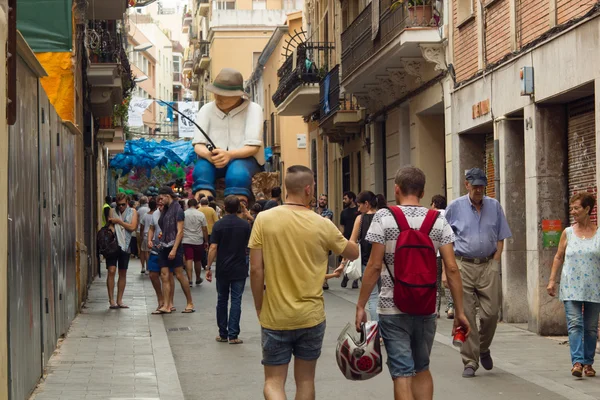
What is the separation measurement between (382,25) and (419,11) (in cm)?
178

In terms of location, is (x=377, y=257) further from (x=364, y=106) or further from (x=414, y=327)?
(x=364, y=106)

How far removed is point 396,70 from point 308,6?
15.8m

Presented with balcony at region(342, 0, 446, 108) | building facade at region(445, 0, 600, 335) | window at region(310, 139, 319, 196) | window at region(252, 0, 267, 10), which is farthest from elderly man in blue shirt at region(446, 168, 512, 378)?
window at region(252, 0, 267, 10)

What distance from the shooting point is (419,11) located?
67.2 feet

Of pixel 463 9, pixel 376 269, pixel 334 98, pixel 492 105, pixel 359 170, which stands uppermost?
pixel 463 9

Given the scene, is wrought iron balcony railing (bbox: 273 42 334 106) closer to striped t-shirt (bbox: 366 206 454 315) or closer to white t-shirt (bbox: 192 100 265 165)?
white t-shirt (bbox: 192 100 265 165)

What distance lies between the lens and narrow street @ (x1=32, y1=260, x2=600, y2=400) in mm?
9945

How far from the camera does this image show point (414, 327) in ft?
25.1

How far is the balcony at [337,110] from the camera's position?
28.9 metres

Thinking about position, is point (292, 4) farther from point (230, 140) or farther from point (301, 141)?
point (230, 140)

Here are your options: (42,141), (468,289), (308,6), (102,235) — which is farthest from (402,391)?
(308,6)

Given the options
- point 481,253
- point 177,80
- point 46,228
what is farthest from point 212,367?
point 177,80

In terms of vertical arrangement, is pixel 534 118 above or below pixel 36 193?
above

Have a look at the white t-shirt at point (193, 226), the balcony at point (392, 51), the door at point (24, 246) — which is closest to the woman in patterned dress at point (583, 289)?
the door at point (24, 246)
